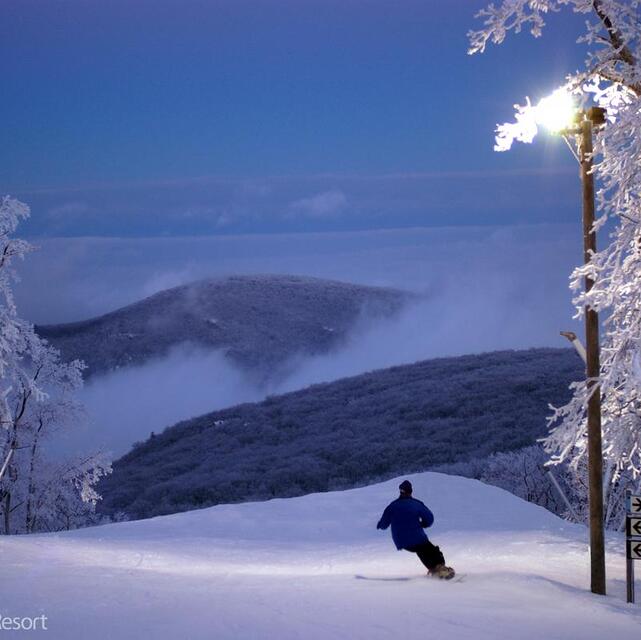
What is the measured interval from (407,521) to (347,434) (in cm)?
4294

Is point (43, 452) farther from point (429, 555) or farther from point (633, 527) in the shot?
point (633, 527)

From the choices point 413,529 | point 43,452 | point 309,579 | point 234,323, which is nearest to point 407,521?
point 413,529

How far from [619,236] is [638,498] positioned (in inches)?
148

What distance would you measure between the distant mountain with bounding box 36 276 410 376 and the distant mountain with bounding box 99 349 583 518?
49053 millimetres

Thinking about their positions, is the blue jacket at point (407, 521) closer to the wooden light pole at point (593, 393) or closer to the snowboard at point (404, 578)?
the snowboard at point (404, 578)

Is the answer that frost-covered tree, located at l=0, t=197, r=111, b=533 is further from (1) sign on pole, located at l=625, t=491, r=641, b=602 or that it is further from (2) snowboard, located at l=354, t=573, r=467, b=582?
(1) sign on pole, located at l=625, t=491, r=641, b=602

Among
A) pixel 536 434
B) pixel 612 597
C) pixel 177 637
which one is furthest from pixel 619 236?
pixel 536 434

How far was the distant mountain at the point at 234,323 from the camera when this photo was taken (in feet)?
393

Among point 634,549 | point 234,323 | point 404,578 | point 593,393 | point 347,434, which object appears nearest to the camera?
point 634,549

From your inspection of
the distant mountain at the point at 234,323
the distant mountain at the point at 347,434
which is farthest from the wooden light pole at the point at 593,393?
the distant mountain at the point at 234,323

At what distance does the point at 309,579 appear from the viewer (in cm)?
1266

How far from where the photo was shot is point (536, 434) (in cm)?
4597

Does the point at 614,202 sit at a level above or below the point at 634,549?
above

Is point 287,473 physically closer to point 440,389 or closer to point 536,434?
point 536,434
